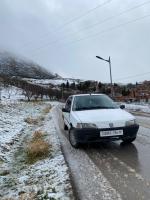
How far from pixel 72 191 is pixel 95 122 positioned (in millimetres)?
3493

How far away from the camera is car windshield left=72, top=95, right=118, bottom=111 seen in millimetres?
10483

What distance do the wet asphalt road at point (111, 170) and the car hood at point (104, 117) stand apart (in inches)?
30.3

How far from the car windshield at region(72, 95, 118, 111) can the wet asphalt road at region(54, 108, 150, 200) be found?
3.89 feet

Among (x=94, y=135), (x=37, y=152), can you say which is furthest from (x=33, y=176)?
(x=94, y=135)

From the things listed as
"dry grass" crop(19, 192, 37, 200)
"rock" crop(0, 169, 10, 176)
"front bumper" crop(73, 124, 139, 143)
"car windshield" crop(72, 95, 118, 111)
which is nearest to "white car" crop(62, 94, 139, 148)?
"front bumper" crop(73, 124, 139, 143)

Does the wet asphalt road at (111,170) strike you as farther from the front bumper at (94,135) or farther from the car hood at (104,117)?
the car hood at (104,117)

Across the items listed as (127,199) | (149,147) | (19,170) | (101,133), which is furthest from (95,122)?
(127,199)

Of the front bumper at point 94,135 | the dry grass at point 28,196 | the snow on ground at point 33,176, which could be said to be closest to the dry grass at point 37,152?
the snow on ground at point 33,176

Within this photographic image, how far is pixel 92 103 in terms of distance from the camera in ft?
35.0

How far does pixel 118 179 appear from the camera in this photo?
6.10 meters

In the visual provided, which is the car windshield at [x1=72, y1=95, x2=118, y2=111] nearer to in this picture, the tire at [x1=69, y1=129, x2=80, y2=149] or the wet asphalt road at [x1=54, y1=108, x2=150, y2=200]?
the tire at [x1=69, y1=129, x2=80, y2=149]

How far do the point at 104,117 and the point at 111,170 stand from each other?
8.08 feet

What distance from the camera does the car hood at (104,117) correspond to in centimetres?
885

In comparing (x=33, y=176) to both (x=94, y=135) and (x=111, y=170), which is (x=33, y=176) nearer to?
(x=111, y=170)
